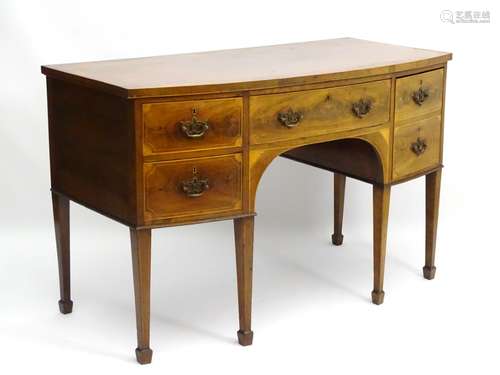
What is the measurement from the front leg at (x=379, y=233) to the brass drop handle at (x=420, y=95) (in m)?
0.32

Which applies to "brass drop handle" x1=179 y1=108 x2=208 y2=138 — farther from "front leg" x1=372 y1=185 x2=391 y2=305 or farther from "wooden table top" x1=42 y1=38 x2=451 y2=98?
"front leg" x1=372 y1=185 x2=391 y2=305

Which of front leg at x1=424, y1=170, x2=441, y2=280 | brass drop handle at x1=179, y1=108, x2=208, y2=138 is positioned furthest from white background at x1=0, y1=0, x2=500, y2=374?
brass drop handle at x1=179, y1=108, x2=208, y2=138

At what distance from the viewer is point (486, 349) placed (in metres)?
3.95

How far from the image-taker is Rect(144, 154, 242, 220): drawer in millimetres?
3588

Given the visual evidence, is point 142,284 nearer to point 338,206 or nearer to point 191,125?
point 191,125

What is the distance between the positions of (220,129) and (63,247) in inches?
34.0

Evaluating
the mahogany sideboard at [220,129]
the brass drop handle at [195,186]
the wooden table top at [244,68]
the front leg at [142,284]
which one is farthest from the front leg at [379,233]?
the front leg at [142,284]

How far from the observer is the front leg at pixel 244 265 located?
3795mm

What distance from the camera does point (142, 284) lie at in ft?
12.1

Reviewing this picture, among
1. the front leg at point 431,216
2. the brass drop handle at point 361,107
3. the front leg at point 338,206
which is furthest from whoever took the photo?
the front leg at point 338,206

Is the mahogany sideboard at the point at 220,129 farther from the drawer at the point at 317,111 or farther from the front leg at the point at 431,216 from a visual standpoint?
the front leg at the point at 431,216

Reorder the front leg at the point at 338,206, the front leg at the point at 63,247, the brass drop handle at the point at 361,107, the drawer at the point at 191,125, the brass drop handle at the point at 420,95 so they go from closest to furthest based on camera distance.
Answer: the drawer at the point at 191,125, the brass drop handle at the point at 361,107, the front leg at the point at 63,247, the brass drop handle at the point at 420,95, the front leg at the point at 338,206

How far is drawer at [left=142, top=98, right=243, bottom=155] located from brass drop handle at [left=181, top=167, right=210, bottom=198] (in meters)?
0.10

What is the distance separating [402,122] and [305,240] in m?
1.09
